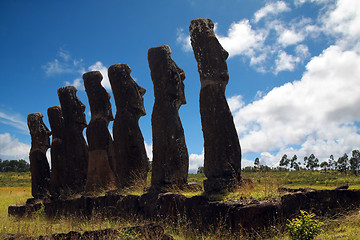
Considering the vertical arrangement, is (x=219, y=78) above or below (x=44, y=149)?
above

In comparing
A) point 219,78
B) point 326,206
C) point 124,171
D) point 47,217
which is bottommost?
point 47,217

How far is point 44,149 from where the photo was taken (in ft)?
60.1

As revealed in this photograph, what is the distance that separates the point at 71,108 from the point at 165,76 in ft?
24.0

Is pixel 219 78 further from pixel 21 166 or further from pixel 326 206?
pixel 21 166

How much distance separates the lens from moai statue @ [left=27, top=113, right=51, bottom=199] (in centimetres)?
1739

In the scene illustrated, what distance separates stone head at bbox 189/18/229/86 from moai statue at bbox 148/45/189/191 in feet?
4.20

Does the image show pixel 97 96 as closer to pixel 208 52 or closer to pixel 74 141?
pixel 74 141

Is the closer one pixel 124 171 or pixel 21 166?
pixel 124 171

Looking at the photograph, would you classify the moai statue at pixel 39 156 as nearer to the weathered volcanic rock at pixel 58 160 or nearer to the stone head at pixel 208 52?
the weathered volcanic rock at pixel 58 160

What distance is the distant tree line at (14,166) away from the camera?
319ft

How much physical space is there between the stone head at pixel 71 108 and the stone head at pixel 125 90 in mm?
3454

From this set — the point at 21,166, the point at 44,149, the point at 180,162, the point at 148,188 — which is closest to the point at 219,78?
the point at 180,162

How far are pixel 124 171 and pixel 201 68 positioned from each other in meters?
5.42

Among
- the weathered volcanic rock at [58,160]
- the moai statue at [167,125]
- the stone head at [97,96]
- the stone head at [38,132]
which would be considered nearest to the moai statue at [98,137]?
the stone head at [97,96]
